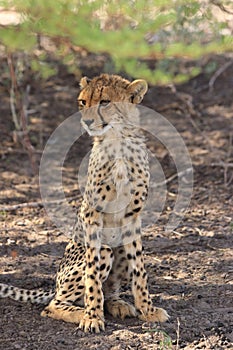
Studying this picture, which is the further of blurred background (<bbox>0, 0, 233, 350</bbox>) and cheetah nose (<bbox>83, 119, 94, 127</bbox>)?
blurred background (<bbox>0, 0, 233, 350</bbox>)

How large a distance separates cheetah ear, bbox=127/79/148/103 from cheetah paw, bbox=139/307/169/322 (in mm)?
1077

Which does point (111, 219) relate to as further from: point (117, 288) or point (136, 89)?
point (136, 89)

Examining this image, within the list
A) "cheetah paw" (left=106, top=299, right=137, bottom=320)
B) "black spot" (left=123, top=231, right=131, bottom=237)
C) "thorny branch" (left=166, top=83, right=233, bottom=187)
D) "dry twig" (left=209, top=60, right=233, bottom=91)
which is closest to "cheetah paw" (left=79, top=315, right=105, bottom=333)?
"cheetah paw" (left=106, top=299, right=137, bottom=320)

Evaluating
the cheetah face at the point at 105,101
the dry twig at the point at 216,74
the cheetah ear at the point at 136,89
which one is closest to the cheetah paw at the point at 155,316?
the cheetah face at the point at 105,101

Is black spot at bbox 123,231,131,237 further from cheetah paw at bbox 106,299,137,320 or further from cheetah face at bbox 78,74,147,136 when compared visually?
cheetah face at bbox 78,74,147,136

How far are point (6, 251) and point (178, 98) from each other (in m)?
3.53

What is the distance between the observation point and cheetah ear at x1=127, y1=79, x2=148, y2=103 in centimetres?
362

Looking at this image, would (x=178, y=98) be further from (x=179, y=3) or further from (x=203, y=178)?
(x=179, y=3)

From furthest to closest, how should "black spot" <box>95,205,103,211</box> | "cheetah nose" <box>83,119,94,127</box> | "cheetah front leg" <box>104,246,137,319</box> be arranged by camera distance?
"cheetah front leg" <box>104,246,137,319</box>, "black spot" <box>95,205,103,211</box>, "cheetah nose" <box>83,119,94,127</box>

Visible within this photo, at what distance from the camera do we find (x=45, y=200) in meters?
5.74

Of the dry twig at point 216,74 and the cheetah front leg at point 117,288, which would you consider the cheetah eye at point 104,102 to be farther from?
the dry twig at point 216,74

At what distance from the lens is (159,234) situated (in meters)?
5.08

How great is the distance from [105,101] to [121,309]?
1.10 m

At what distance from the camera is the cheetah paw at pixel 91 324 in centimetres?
356
